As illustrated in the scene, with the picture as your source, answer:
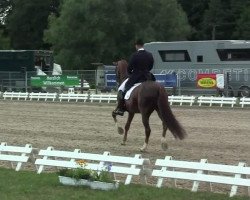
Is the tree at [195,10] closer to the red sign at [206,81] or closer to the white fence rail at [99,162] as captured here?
the red sign at [206,81]

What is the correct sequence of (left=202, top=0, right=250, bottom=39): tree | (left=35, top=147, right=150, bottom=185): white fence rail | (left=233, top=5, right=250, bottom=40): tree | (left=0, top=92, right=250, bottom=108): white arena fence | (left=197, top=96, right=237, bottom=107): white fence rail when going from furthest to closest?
(left=202, top=0, right=250, bottom=39): tree
(left=233, top=5, right=250, bottom=40): tree
(left=0, top=92, right=250, bottom=108): white arena fence
(left=197, top=96, right=237, bottom=107): white fence rail
(left=35, top=147, right=150, bottom=185): white fence rail

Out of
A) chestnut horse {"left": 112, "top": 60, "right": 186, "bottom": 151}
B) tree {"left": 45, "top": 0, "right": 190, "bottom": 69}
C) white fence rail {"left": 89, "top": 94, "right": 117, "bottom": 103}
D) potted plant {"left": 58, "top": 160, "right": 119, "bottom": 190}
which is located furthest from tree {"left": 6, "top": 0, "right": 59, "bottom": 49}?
potted plant {"left": 58, "top": 160, "right": 119, "bottom": 190}

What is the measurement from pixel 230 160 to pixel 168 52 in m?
33.2

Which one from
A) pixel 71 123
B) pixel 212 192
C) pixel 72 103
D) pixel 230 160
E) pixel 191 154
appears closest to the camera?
pixel 212 192

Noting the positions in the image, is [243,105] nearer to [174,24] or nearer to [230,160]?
[230,160]

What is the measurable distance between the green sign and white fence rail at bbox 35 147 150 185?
33.0m

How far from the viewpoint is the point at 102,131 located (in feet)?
74.7

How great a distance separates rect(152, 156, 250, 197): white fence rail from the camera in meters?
11.1

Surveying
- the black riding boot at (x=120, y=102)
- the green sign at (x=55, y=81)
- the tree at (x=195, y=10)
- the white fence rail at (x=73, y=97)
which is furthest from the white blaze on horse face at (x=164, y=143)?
the tree at (x=195, y=10)

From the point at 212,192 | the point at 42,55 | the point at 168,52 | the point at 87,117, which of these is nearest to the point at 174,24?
the point at 42,55

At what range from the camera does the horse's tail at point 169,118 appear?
1575 centimetres

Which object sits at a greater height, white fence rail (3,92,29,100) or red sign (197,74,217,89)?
red sign (197,74,217,89)

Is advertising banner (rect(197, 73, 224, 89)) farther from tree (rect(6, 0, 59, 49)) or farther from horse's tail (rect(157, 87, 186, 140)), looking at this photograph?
tree (rect(6, 0, 59, 49))

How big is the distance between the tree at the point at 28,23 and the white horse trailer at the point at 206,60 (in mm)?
60584
